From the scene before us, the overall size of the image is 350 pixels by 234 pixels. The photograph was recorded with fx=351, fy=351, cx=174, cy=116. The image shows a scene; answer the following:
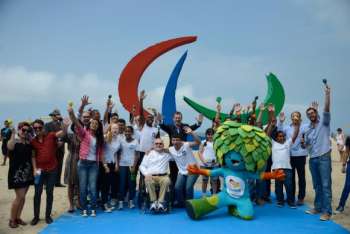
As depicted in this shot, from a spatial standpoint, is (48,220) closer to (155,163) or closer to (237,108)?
(155,163)

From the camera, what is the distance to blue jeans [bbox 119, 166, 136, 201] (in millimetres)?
5863

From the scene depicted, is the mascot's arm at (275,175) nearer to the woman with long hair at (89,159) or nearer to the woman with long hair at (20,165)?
the woman with long hair at (89,159)

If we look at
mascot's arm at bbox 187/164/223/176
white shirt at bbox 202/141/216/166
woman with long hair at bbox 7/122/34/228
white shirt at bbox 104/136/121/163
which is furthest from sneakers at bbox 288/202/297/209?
woman with long hair at bbox 7/122/34/228

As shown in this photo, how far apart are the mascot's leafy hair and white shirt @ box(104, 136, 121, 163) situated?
165 centimetres

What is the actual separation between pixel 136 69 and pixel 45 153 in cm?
387

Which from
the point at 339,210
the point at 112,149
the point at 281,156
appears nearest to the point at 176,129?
the point at 112,149

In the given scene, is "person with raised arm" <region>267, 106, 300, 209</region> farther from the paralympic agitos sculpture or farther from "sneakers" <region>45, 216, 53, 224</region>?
"sneakers" <region>45, 216, 53, 224</region>

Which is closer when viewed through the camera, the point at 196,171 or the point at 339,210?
the point at 196,171

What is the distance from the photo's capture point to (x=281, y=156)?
597 centimetres

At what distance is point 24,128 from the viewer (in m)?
4.77

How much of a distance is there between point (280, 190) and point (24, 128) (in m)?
4.31

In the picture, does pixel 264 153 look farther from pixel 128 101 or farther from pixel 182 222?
pixel 128 101

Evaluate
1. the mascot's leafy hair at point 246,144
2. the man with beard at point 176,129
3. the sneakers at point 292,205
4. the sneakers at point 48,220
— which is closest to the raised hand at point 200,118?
the man with beard at point 176,129

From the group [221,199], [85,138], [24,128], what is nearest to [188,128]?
[221,199]
